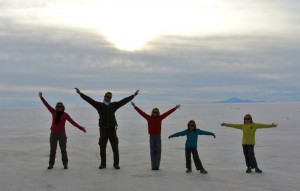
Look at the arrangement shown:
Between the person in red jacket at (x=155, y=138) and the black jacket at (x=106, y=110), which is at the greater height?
the black jacket at (x=106, y=110)

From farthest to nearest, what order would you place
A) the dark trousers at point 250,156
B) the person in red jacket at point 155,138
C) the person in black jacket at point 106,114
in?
the person in red jacket at point 155,138, the person in black jacket at point 106,114, the dark trousers at point 250,156

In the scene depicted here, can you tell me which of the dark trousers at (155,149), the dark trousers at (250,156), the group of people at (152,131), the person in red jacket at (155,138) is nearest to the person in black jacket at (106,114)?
the group of people at (152,131)

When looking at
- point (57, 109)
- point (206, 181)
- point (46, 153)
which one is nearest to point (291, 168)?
point (206, 181)

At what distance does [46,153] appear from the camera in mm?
19562

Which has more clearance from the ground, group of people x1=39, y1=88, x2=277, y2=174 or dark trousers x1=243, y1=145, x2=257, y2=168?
group of people x1=39, y1=88, x2=277, y2=174

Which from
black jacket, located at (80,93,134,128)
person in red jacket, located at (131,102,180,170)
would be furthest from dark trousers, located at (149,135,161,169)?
black jacket, located at (80,93,134,128)

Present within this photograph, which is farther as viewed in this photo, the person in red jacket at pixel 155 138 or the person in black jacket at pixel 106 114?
the person in red jacket at pixel 155 138

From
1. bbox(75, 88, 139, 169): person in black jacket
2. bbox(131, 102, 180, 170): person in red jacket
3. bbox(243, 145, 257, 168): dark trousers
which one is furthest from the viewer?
bbox(131, 102, 180, 170): person in red jacket

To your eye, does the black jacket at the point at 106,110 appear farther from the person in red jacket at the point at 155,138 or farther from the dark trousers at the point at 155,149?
the dark trousers at the point at 155,149

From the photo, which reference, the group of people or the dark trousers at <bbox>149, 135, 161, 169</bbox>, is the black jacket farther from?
the dark trousers at <bbox>149, 135, 161, 169</bbox>

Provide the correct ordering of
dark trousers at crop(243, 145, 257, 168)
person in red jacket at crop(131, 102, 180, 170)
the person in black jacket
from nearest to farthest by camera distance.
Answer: dark trousers at crop(243, 145, 257, 168)
the person in black jacket
person in red jacket at crop(131, 102, 180, 170)

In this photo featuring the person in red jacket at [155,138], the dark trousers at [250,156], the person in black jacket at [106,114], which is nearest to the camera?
the dark trousers at [250,156]

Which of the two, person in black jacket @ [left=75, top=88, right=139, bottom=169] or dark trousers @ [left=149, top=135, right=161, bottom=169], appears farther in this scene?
dark trousers @ [left=149, top=135, right=161, bottom=169]

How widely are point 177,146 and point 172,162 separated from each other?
6404 millimetres
